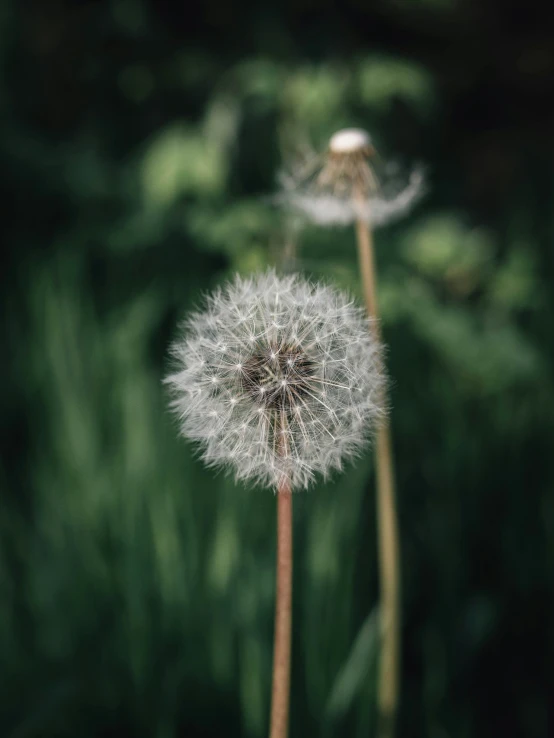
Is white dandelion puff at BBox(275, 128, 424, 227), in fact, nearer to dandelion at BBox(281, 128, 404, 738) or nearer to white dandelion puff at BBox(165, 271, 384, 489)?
dandelion at BBox(281, 128, 404, 738)

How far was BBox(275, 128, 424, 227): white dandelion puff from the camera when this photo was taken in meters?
1.02

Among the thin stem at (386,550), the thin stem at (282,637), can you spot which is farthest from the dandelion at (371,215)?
the thin stem at (282,637)

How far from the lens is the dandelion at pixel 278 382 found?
75cm

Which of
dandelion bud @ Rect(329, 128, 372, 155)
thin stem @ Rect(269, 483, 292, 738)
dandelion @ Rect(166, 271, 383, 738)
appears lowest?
thin stem @ Rect(269, 483, 292, 738)

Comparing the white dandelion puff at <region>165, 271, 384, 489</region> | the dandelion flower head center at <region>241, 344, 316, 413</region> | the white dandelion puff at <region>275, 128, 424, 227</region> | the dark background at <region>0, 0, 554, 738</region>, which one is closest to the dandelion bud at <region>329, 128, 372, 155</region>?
the white dandelion puff at <region>275, 128, 424, 227</region>

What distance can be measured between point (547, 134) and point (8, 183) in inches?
132

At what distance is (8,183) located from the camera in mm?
3318

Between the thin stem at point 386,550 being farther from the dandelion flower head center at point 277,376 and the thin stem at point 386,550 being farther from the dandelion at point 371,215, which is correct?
the dandelion flower head center at point 277,376

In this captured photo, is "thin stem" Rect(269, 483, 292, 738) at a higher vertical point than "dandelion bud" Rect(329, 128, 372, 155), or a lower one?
lower

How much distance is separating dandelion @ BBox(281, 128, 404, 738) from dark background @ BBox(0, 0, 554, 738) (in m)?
0.13

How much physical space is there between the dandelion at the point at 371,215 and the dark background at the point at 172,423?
13 centimetres

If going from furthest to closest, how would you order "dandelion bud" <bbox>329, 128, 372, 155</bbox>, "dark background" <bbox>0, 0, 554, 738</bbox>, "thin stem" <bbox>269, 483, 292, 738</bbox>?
"dark background" <bbox>0, 0, 554, 738</bbox>, "dandelion bud" <bbox>329, 128, 372, 155</bbox>, "thin stem" <bbox>269, 483, 292, 738</bbox>

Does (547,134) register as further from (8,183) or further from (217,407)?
(217,407)

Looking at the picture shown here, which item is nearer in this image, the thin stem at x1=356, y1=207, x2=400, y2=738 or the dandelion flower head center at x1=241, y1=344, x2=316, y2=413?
the dandelion flower head center at x1=241, y1=344, x2=316, y2=413
